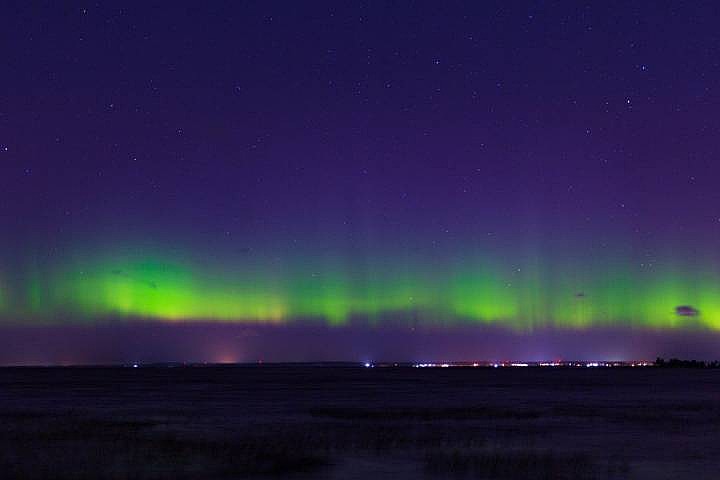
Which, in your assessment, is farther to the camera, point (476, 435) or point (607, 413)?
point (607, 413)

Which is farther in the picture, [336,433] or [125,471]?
[336,433]

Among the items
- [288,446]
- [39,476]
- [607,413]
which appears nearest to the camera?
[39,476]

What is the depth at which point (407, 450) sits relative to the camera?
33.2 m

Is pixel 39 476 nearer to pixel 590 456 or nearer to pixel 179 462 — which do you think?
pixel 179 462

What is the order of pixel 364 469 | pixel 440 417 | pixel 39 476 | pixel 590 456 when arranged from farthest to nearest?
pixel 440 417
pixel 590 456
pixel 364 469
pixel 39 476

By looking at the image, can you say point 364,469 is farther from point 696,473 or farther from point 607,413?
point 607,413

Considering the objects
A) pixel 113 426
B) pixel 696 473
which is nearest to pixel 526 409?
pixel 113 426

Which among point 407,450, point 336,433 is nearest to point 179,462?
point 407,450

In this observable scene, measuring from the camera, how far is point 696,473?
28.2m

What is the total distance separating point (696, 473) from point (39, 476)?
59.6 ft

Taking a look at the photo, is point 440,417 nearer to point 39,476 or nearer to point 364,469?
point 364,469

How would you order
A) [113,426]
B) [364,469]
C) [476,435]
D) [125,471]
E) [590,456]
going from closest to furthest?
1. [125,471]
2. [364,469]
3. [590,456]
4. [476,435]
5. [113,426]

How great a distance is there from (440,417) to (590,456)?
61.9ft

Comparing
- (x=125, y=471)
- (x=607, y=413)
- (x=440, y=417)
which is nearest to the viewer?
(x=125, y=471)
